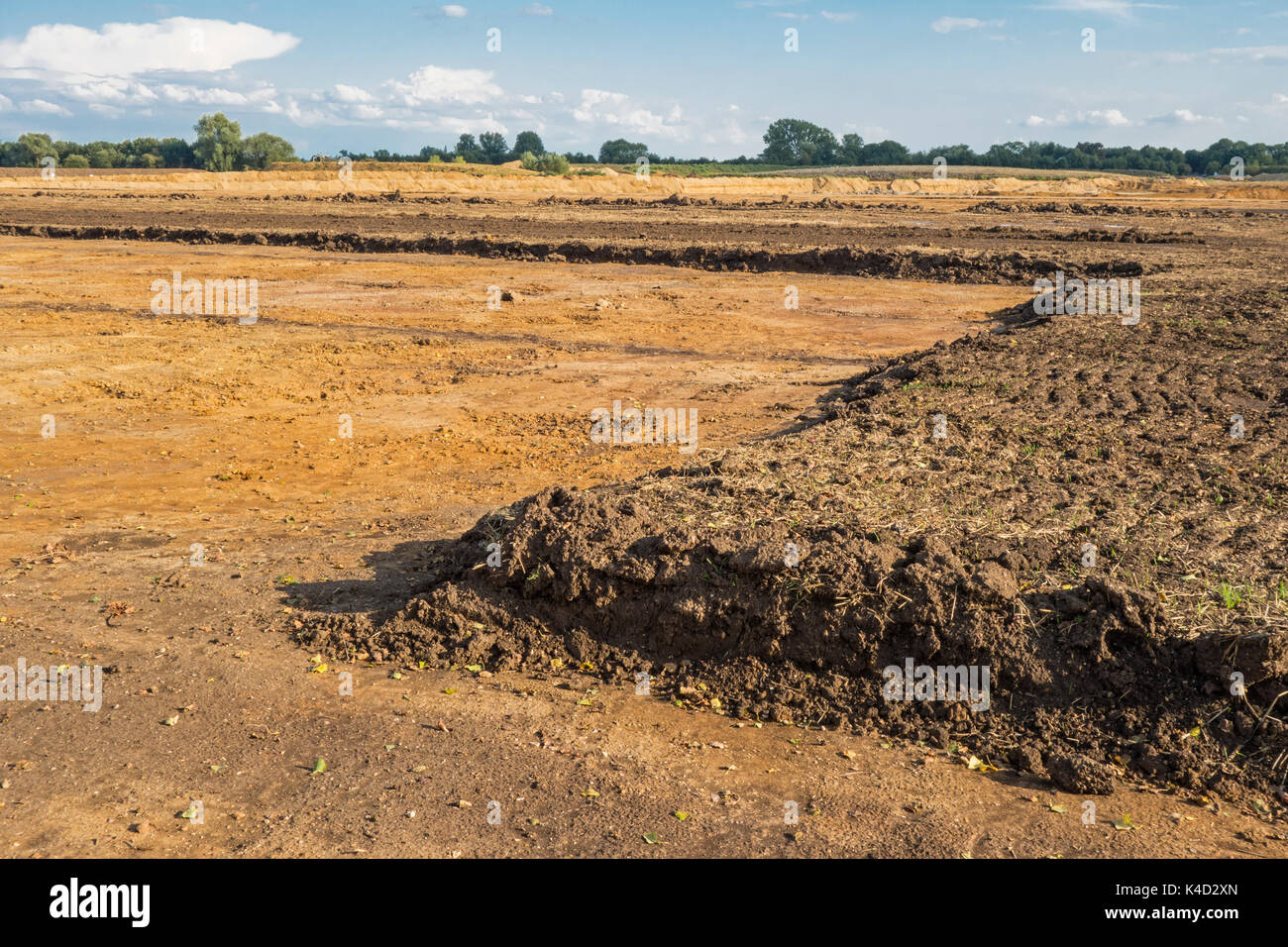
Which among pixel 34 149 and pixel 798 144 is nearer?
pixel 34 149

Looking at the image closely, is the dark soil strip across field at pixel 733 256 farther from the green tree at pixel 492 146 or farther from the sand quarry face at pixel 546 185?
the green tree at pixel 492 146

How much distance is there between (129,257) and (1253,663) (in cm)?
3183

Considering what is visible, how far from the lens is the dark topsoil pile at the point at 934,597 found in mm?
5141

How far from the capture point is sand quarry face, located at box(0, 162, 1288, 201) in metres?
62.3

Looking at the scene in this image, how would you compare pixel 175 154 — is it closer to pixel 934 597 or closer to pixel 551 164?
pixel 551 164

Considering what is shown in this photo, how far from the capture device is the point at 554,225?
3616 cm

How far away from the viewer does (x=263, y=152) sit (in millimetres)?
85750

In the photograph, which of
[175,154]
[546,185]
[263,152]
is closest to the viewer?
[546,185]

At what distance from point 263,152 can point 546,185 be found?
34.7 metres

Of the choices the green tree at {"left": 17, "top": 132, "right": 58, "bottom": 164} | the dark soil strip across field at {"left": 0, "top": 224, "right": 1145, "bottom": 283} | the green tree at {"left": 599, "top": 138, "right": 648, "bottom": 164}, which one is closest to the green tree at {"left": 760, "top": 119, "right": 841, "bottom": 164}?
the green tree at {"left": 599, "top": 138, "right": 648, "bottom": 164}

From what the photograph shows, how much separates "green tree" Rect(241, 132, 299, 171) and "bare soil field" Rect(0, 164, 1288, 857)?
255 ft

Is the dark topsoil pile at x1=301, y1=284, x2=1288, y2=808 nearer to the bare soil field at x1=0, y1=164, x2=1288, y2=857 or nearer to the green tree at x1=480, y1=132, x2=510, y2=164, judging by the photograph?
the bare soil field at x1=0, y1=164, x2=1288, y2=857

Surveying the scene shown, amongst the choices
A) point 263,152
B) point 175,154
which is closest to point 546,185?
point 263,152
